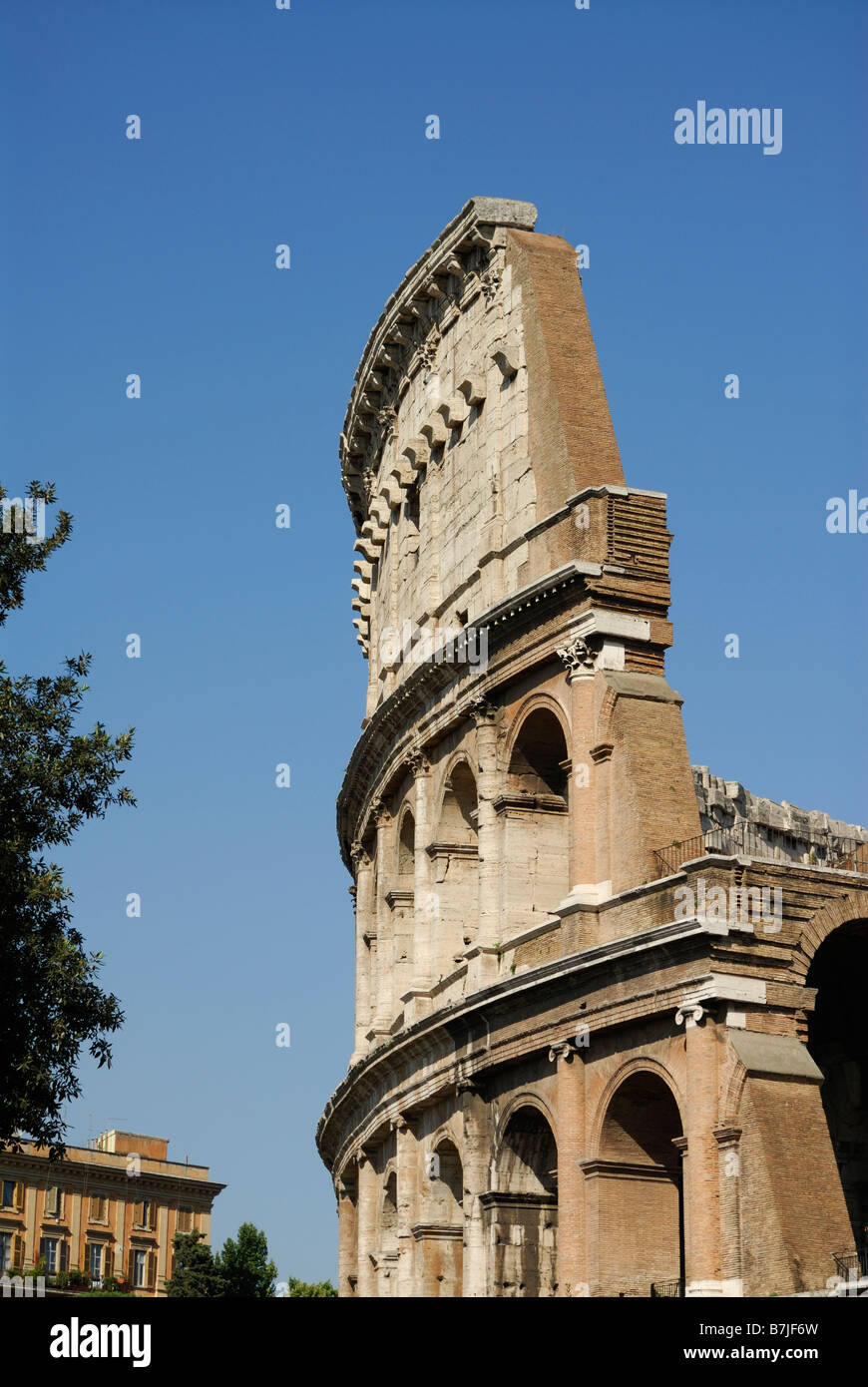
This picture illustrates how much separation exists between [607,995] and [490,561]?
A: 960cm

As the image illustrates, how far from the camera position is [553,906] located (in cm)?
3275

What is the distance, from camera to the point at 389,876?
3981 centimetres

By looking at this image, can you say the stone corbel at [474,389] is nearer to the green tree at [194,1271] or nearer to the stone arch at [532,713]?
the stone arch at [532,713]

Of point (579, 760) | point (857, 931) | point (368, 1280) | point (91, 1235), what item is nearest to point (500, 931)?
point (579, 760)

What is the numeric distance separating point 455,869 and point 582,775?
626cm

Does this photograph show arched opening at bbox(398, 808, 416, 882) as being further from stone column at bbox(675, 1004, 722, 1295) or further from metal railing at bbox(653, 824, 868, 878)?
stone column at bbox(675, 1004, 722, 1295)

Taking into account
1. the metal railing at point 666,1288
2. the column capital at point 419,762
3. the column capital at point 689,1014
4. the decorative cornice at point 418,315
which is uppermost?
the decorative cornice at point 418,315

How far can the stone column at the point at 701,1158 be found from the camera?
25500mm

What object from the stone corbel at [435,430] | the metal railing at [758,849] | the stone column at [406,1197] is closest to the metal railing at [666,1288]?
the metal railing at [758,849]

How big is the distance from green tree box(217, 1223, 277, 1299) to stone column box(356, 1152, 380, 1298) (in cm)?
4101

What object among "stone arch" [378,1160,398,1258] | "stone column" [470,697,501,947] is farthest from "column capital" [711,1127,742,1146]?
"stone arch" [378,1160,398,1258]

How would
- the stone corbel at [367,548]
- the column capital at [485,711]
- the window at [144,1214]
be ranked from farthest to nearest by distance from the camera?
the window at [144,1214], the stone corbel at [367,548], the column capital at [485,711]

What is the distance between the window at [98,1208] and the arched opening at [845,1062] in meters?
61.2
